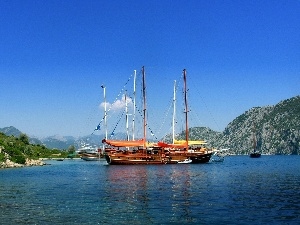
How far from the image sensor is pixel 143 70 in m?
143

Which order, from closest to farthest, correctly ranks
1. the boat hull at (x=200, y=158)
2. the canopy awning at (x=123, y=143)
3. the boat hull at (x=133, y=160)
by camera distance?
the canopy awning at (x=123, y=143), the boat hull at (x=133, y=160), the boat hull at (x=200, y=158)

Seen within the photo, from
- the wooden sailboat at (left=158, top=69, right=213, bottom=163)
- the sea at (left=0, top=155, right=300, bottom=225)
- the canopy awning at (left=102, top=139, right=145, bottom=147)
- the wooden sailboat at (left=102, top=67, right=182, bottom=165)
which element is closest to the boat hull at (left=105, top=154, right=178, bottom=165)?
the wooden sailboat at (left=102, top=67, right=182, bottom=165)

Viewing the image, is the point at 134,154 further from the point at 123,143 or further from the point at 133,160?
the point at 123,143

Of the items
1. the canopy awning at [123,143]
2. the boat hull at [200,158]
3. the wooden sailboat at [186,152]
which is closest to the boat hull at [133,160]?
the canopy awning at [123,143]

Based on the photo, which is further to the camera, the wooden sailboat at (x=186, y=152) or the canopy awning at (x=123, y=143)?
the wooden sailboat at (x=186, y=152)

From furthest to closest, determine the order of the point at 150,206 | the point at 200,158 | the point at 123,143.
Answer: the point at 200,158, the point at 123,143, the point at 150,206

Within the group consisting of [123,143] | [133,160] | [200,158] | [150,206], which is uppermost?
[123,143]

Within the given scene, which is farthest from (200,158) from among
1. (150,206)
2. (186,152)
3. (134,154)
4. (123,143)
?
(150,206)

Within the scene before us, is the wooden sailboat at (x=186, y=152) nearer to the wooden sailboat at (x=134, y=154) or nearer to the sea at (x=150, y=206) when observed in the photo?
the wooden sailboat at (x=134, y=154)

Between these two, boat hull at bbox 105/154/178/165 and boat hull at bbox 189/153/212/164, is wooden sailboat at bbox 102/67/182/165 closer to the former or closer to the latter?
boat hull at bbox 105/154/178/165

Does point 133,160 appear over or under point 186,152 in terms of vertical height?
under

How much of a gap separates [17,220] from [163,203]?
1668 centimetres

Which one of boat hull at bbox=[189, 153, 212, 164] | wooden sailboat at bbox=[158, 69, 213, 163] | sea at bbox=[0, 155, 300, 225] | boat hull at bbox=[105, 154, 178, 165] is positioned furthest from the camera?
boat hull at bbox=[189, 153, 212, 164]

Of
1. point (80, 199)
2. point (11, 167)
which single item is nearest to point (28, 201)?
point (80, 199)
